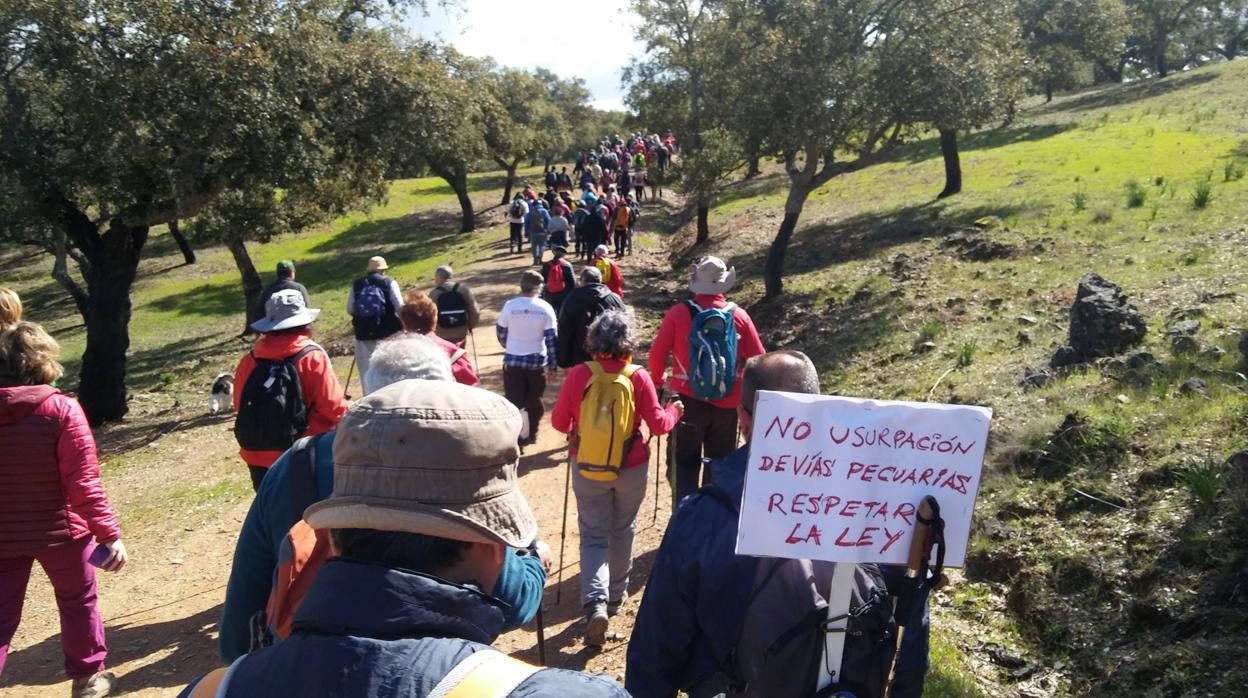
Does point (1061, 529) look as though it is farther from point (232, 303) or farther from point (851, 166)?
point (232, 303)

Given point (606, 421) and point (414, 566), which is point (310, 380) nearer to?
point (606, 421)

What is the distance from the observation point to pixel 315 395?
4.85 metres

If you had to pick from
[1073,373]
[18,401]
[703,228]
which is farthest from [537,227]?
[18,401]

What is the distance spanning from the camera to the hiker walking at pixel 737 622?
2.49 metres

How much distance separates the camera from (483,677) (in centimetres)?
136

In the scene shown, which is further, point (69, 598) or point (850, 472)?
point (69, 598)

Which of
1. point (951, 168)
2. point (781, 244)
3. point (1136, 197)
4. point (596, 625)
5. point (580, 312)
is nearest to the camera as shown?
point (596, 625)

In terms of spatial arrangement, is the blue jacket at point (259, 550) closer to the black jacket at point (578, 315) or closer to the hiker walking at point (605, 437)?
the hiker walking at point (605, 437)

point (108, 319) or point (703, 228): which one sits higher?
point (108, 319)

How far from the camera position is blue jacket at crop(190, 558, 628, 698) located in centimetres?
135

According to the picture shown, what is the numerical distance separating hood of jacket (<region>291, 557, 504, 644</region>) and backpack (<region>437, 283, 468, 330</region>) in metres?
7.60

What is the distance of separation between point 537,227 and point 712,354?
1687 cm

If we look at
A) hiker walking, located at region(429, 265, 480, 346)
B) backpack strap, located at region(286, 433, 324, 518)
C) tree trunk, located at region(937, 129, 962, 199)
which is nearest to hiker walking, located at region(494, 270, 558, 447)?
hiker walking, located at region(429, 265, 480, 346)

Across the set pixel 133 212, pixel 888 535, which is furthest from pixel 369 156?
pixel 888 535
